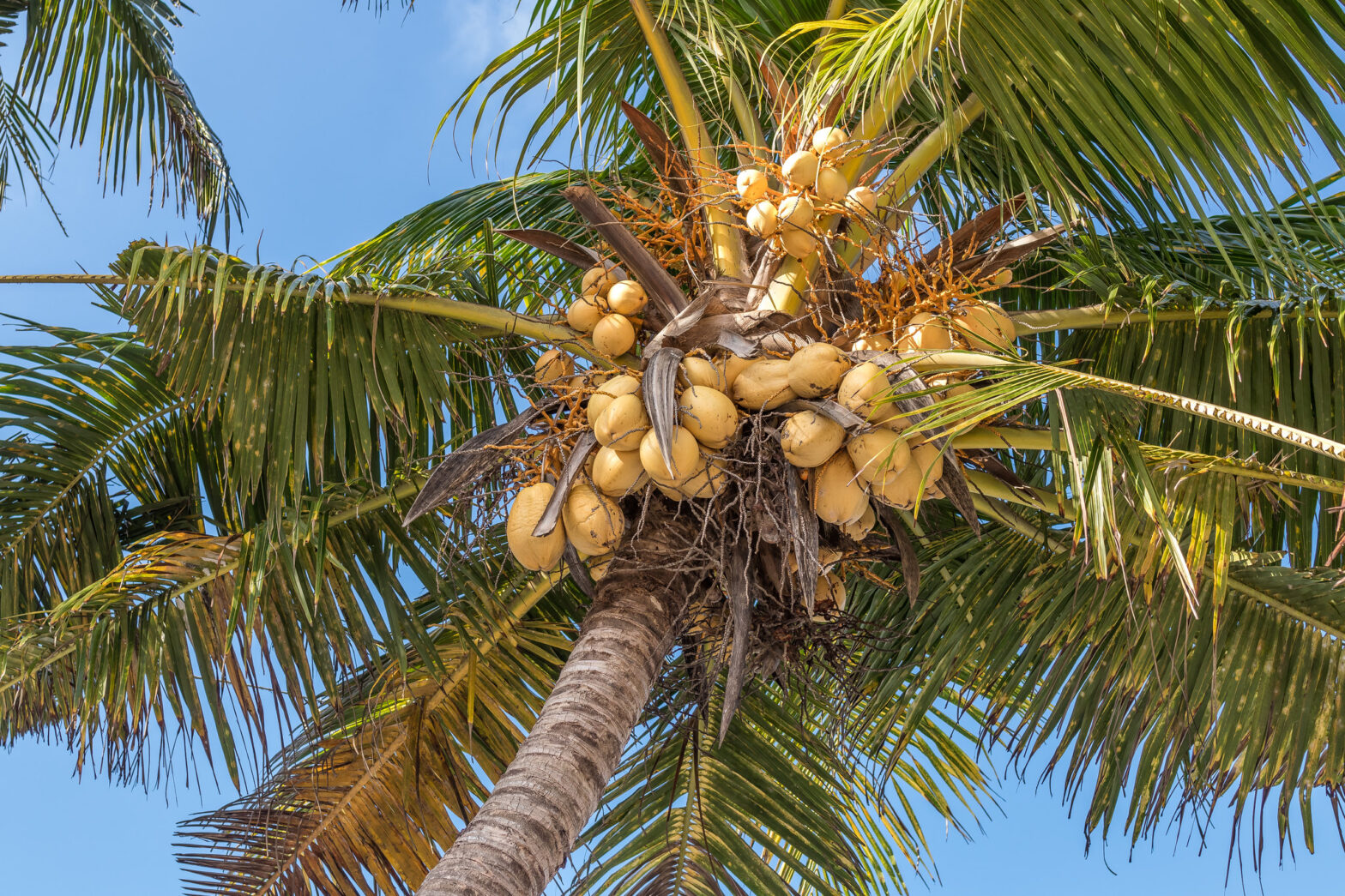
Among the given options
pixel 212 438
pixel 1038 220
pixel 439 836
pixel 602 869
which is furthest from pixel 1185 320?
pixel 212 438

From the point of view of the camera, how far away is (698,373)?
2398 mm

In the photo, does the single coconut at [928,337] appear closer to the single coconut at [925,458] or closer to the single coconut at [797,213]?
the single coconut at [925,458]

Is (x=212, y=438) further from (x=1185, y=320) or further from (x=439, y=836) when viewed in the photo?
(x=1185, y=320)

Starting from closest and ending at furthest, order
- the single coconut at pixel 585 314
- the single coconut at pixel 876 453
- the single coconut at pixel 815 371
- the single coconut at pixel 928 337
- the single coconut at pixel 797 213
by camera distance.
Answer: the single coconut at pixel 876 453 → the single coconut at pixel 815 371 → the single coconut at pixel 928 337 → the single coconut at pixel 797 213 → the single coconut at pixel 585 314

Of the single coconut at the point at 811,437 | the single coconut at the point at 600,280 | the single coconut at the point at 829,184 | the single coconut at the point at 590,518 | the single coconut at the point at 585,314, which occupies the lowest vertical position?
the single coconut at the point at 811,437

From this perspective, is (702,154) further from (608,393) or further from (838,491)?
(838,491)

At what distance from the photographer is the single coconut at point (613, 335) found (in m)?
2.69

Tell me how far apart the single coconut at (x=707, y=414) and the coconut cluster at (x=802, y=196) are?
57 centimetres

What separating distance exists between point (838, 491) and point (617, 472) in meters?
0.47

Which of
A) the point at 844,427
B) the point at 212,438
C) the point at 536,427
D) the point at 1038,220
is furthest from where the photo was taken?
the point at 212,438

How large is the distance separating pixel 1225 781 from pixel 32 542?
3.79 m

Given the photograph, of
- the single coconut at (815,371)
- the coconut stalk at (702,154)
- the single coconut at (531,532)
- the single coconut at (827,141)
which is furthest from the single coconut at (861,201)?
the single coconut at (531,532)

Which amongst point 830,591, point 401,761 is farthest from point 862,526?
point 401,761

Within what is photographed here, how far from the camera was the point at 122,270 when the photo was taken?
292cm
